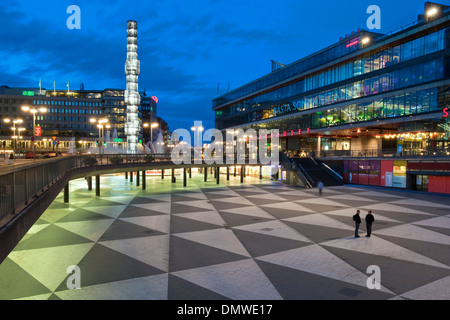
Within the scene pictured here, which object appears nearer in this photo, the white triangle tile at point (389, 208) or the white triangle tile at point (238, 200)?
the white triangle tile at point (389, 208)

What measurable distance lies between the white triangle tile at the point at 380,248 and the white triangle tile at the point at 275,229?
2.04 meters

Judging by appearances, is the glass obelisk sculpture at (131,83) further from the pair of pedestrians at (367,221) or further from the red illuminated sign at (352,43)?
the pair of pedestrians at (367,221)

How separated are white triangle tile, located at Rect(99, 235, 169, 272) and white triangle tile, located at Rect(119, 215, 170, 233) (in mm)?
2328

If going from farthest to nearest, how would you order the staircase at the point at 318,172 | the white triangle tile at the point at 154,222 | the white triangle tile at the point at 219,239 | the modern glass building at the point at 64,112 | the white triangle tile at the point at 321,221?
Answer: the modern glass building at the point at 64,112 → the staircase at the point at 318,172 → the white triangle tile at the point at 321,221 → the white triangle tile at the point at 154,222 → the white triangle tile at the point at 219,239

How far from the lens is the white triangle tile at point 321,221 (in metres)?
22.5

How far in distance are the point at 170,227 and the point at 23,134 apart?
12160cm

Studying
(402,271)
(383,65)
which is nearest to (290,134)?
(383,65)

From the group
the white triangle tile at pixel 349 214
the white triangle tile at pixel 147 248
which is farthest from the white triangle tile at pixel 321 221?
the white triangle tile at pixel 147 248

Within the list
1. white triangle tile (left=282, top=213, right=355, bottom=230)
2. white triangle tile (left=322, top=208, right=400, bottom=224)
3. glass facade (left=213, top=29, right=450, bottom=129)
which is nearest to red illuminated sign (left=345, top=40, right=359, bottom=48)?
glass facade (left=213, top=29, right=450, bottom=129)

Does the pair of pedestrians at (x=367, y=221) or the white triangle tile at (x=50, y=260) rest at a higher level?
the pair of pedestrians at (x=367, y=221)

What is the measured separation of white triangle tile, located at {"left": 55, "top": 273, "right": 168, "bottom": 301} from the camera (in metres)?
11.3

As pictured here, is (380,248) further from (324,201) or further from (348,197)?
(348,197)
